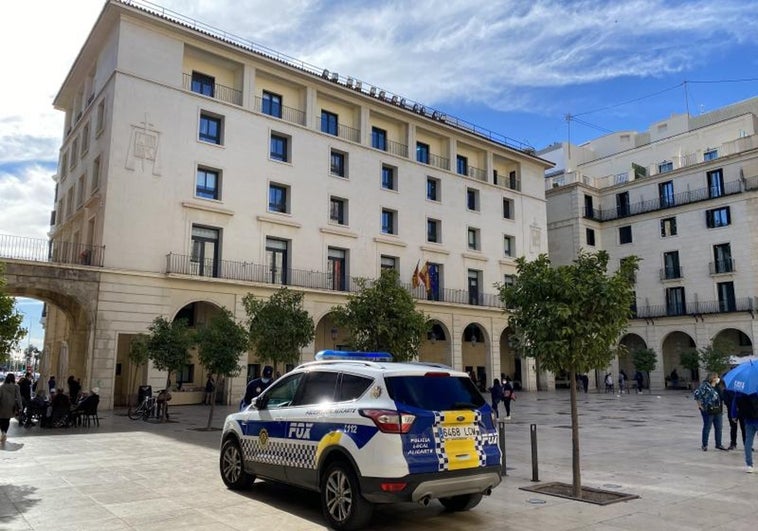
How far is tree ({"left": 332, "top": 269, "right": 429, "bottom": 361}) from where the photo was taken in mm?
16672

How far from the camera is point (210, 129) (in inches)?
1179

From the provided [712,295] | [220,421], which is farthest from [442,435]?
[712,295]

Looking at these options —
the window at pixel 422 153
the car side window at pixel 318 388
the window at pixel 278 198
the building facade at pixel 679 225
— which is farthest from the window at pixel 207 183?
the building facade at pixel 679 225

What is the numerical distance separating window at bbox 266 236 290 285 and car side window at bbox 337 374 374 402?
2376 centimetres

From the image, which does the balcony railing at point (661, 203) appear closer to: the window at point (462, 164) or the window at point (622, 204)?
the window at point (622, 204)

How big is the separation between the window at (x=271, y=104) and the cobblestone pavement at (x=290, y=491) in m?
21.4

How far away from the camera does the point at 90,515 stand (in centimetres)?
717

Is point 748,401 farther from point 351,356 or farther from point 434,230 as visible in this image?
point 434,230

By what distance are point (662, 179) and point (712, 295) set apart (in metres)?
10.5

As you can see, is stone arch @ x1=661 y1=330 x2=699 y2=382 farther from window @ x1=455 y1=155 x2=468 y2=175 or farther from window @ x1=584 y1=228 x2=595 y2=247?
window @ x1=455 y1=155 x2=468 y2=175

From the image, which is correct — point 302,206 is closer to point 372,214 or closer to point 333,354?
point 372,214

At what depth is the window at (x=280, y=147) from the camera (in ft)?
106

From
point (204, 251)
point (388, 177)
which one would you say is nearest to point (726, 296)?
point (388, 177)

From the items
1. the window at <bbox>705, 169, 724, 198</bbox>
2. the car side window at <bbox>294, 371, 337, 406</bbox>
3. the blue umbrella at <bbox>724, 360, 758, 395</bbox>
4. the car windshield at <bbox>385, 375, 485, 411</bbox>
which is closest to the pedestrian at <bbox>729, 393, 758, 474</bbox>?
the blue umbrella at <bbox>724, 360, 758, 395</bbox>
